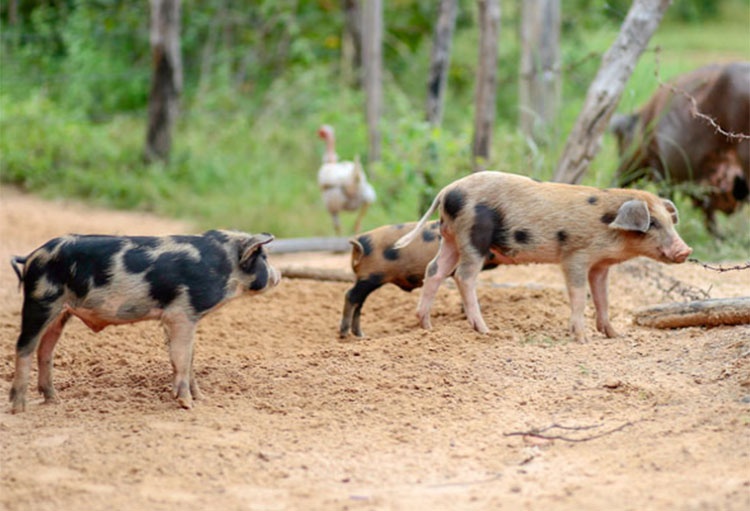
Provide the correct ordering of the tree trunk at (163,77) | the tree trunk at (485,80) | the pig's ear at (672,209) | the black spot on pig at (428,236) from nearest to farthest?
the pig's ear at (672,209) → the black spot on pig at (428,236) → the tree trunk at (485,80) → the tree trunk at (163,77)

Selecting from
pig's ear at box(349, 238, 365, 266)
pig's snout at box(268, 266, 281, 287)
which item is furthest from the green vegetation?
pig's snout at box(268, 266, 281, 287)

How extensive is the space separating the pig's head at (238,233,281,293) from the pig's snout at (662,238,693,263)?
2.38m

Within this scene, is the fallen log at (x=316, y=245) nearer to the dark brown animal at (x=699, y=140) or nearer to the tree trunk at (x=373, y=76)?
the dark brown animal at (x=699, y=140)

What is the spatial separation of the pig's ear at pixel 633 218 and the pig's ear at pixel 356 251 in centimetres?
169

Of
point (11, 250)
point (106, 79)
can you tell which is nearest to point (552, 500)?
point (11, 250)

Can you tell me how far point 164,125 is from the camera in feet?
46.9

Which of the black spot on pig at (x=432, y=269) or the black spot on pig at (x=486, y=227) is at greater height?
the black spot on pig at (x=486, y=227)

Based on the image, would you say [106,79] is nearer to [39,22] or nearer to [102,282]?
[39,22]

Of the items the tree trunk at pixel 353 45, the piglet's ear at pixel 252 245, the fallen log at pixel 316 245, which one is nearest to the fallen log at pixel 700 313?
the piglet's ear at pixel 252 245

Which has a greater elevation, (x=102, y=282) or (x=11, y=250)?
(x=102, y=282)

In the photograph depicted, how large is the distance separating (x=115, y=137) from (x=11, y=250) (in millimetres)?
5772

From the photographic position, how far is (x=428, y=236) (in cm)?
711

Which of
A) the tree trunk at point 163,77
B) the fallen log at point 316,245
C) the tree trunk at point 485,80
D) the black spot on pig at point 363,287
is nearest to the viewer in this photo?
the black spot on pig at point 363,287

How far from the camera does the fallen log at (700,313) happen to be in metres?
6.05
